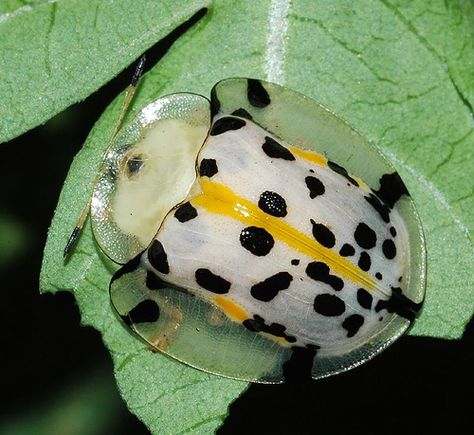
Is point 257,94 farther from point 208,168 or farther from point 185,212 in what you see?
point 185,212

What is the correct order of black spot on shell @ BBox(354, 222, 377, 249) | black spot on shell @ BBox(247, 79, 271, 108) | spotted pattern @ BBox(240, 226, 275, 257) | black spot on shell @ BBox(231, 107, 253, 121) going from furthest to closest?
black spot on shell @ BBox(231, 107, 253, 121)
black spot on shell @ BBox(247, 79, 271, 108)
black spot on shell @ BBox(354, 222, 377, 249)
spotted pattern @ BBox(240, 226, 275, 257)

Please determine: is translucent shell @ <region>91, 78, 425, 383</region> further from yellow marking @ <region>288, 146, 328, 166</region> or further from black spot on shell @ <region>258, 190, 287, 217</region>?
black spot on shell @ <region>258, 190, 287, 217</region>

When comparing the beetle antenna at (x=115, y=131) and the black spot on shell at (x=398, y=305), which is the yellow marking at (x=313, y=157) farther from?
the beetle antenna at (x=115, y=131)

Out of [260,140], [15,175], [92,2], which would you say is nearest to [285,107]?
[260,140]

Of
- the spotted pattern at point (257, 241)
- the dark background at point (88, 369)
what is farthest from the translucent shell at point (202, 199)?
the spotted pattern at point (257, 241)

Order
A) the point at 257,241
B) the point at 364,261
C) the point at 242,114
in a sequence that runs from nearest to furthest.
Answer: the point at 257,241 → the point at 364,261 → the point at 242,114

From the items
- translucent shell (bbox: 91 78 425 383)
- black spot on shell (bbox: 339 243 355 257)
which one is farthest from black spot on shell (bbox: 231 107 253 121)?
black spot on shell (bbox: 339 243 355 257)

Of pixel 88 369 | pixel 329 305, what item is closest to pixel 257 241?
pixel 329 305

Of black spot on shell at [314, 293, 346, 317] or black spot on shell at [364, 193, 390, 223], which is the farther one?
black spot on shell at [364, 193, 390, 223]
